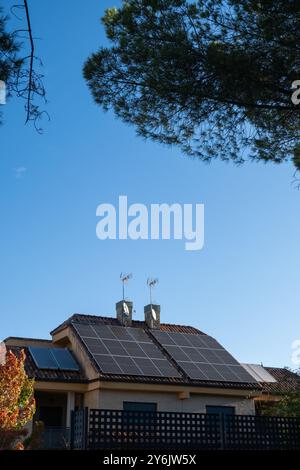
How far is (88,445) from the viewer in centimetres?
1071

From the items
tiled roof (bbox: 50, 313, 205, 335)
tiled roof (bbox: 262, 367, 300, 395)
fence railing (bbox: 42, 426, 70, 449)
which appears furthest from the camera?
tiled roof (bbox: 50, 313, 205, 335)

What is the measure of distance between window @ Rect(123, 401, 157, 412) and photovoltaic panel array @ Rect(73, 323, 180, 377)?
3.07 ft

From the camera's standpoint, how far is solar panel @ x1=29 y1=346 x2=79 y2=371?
20.7 meters

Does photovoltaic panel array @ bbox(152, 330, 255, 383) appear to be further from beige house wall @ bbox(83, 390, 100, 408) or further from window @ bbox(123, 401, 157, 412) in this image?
beige house wall @ bbox(83, 390, 100, 408)

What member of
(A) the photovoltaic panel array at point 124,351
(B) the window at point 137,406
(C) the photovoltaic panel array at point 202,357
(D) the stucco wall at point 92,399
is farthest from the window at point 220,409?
(D) the stucco wall at point 92,399

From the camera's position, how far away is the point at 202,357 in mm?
23281

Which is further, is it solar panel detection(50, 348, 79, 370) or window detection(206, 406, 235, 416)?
window detection(206, 406, 235, 416)

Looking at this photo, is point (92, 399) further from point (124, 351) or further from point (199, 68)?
point (199, 68)

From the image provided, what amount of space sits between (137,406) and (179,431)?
859cm

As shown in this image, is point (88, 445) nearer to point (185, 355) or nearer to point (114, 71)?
point (114, 71)

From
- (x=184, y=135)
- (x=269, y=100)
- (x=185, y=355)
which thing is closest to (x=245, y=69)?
(x=269, y=100)

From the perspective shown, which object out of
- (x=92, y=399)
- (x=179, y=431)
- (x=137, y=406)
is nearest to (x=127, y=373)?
(x=137, y=406)

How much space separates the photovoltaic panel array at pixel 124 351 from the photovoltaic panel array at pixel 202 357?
0.60 metres

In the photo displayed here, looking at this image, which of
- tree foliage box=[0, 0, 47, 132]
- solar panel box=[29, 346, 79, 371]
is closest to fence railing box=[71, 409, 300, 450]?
tree foliage box=[0, 0, 47, 132]
